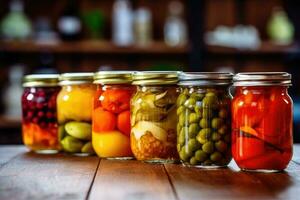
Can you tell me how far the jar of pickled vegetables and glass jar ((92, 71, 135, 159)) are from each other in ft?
0.19

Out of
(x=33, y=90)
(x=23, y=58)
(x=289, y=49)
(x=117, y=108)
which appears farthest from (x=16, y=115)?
(x=117, y=108)

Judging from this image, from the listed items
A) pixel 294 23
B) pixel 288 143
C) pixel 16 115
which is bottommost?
pixel 16 115

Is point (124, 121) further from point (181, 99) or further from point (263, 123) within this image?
point (263, 123)

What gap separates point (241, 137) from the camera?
37.7 inches

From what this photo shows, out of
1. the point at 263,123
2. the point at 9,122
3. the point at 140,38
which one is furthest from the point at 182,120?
the point at 140,38

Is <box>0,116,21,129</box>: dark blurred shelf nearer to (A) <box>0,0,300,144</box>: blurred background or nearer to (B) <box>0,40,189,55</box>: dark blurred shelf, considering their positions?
(A) <box>0,0,300,144</box>: blurred background

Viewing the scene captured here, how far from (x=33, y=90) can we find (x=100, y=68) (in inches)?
77.9

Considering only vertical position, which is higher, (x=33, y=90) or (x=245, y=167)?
(x=33, y=90)

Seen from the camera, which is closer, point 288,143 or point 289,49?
point 288,143

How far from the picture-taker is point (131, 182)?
891 mm

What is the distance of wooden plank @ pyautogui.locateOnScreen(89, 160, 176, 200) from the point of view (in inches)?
31.0

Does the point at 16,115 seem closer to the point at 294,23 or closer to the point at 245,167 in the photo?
the point at 294,23

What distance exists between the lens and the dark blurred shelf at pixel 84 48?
2.97 meters

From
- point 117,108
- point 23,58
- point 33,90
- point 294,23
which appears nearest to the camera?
point 117,108
